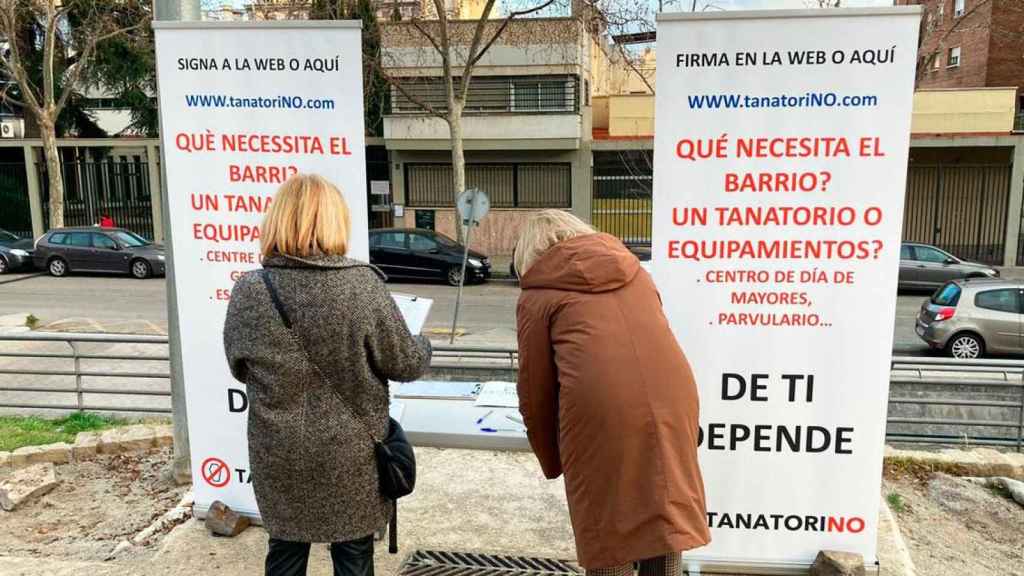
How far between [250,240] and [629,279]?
2.30 m

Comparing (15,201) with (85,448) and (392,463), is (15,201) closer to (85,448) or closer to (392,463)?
(85,448)

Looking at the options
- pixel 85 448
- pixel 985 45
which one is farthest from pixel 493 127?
pixel 985 45

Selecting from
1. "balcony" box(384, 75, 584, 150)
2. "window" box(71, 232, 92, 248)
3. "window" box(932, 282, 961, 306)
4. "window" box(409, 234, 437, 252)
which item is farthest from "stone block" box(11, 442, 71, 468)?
"balcony" box(384, 75, 584, 150)

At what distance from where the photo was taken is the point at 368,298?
2.55m

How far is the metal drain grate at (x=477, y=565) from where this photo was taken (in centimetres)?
365

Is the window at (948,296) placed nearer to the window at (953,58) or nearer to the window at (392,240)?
the window at (392,240)

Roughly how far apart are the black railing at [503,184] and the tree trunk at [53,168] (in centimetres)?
1069

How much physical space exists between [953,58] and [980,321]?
29.7 m

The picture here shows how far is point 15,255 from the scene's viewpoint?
20.8 metres

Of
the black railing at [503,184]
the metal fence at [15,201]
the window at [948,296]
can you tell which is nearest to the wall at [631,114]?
the black railing at [503,184]

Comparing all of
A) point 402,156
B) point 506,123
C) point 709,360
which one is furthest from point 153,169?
point 709,360

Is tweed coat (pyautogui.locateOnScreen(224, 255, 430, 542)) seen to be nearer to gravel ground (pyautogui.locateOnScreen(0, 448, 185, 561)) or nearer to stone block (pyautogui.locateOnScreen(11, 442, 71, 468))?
gravel ground (pyautogui.locateOnScreen(0, 448, 185, 561))

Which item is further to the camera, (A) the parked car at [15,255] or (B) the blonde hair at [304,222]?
(A) the parked car at [15,255]

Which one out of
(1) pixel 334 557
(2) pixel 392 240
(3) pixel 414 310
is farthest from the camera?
(2) pixel 392 240
